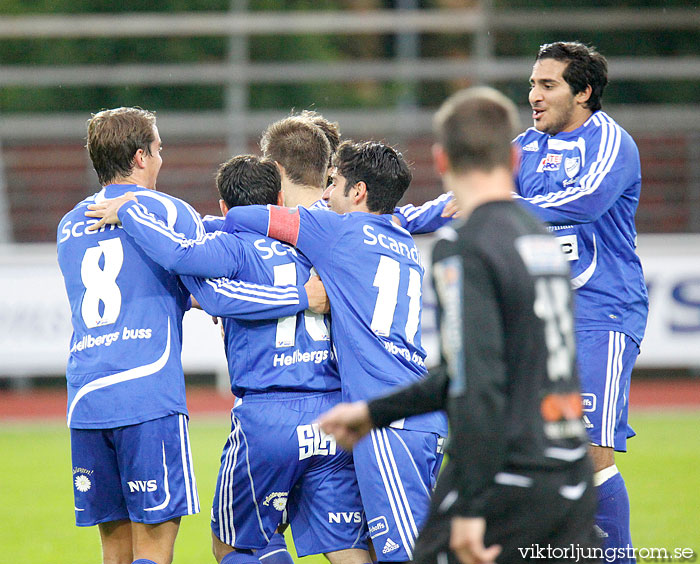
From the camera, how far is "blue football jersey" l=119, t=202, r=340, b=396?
4.04 metres

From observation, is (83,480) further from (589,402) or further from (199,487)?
(199,487)

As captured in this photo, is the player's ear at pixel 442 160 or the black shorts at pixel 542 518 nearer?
the black shorts at pixel 542 518

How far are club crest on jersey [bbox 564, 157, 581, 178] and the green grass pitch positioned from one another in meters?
2.79

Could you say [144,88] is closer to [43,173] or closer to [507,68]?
[43,173]

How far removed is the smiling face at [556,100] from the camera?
4.90 m

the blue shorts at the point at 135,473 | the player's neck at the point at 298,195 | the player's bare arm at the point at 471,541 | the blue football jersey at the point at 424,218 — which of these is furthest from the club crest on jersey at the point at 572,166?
the player's bare arm at the point at 471,541

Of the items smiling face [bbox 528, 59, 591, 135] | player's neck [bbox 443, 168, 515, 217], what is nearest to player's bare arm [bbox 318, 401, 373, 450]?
player's neck [bbox 443, 168, 515, 217]

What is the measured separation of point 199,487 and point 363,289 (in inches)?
203

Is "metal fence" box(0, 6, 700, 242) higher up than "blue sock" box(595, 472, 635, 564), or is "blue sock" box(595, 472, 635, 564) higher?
"metal fence" box(0, 6, 700, 242)

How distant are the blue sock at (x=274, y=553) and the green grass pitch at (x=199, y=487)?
190cm

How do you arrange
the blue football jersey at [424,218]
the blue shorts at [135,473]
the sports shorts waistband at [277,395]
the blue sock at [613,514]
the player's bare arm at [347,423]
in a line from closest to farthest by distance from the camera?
1. the player's bare arm at [347,423]
2. the blue shorts at [135,473]
3. the sports shorts waistband at [277,395]
4. the blue sock at [613,514]
5. the blue football jersey at [424,218]

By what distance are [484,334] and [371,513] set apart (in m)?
1.85

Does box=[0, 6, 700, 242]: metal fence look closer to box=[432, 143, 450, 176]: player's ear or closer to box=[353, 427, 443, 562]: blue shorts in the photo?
box=[353, 427, 443, 562]: blue shorts

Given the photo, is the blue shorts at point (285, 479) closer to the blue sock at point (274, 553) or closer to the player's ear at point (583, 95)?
the blue sock at point (274, 553)
